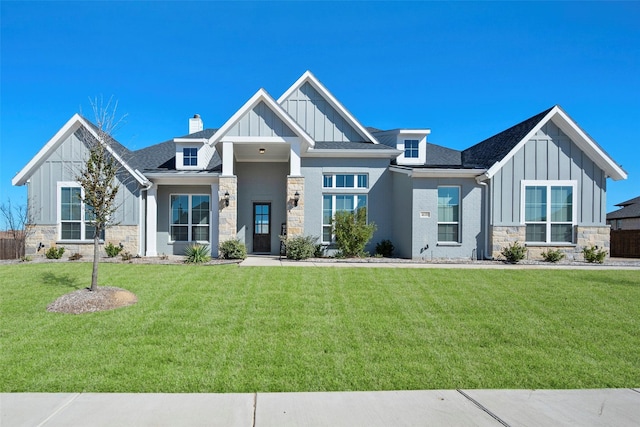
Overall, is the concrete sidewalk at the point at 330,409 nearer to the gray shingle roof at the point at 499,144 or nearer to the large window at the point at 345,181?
the gray shingle roof at the point at 499,144

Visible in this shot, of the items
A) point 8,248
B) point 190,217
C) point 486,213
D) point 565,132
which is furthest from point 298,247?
point 565,132

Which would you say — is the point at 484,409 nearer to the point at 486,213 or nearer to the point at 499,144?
the point at 486,213

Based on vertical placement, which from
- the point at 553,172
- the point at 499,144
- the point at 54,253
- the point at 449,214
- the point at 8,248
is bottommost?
the point at 54,253

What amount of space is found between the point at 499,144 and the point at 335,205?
7.96 m

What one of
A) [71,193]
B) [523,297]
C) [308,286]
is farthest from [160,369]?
[71,193]

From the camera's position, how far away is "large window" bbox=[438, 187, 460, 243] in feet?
48.8

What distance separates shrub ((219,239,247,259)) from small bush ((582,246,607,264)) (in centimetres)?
1347

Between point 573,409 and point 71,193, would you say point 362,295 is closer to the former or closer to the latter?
point 573,409

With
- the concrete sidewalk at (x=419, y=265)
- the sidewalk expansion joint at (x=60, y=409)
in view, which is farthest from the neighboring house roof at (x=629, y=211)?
the sidewalk expansion joint at (x=60, y=409)

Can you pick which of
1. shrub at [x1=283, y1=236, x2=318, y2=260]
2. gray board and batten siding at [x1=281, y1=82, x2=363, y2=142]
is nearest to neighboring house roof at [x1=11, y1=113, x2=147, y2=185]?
shrub at [x1=283, y1=236, x2=318, y2=260]

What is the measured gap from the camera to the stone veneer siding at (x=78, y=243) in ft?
49.0

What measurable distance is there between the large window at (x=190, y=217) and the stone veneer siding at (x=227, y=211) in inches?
90.2

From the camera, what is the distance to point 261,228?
55.6 feet

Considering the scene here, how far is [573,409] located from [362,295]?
15.3 feet
